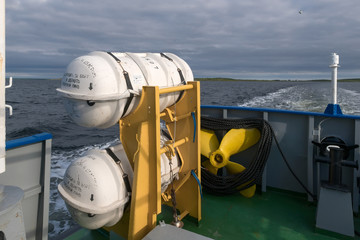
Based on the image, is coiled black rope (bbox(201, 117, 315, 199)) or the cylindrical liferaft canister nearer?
the cylindrical liferaft canister

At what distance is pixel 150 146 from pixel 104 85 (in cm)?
71

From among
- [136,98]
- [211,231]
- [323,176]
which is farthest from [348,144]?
[136,98]

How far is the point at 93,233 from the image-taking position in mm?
3107

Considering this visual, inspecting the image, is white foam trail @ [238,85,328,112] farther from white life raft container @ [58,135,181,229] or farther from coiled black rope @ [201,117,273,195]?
white life raft container @ [58,135,181,229]

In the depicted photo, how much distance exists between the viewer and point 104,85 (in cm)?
219

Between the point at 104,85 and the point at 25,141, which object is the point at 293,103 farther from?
the point at 25,141

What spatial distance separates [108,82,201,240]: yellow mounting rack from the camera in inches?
96.3

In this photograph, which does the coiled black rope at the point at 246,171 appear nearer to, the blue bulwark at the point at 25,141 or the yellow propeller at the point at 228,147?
the yellow propeller at the point at 228,147

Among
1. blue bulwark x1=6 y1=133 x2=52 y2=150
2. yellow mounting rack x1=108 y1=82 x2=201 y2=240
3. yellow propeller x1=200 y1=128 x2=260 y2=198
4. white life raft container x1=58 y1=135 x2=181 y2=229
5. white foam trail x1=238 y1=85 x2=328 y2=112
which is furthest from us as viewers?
white foam trail x1=238 y1=85 x2=328 y2=112

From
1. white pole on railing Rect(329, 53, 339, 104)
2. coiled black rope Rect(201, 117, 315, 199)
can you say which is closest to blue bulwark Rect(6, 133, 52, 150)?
coiled black rope Rect(201, 117, 315, 199)

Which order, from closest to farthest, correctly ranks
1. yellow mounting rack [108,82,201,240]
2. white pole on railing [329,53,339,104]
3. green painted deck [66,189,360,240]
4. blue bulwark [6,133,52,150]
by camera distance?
blue bulwark [6,133,52,150] → yellow mounting rack [108,82,201,240] → green painted deck [66,189,360,240] → white pole on railing [329,53,339,104]

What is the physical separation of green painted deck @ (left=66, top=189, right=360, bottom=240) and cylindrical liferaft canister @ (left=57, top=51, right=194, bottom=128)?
156 centimetres

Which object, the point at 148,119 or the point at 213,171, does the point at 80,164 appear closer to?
the point at 148,119

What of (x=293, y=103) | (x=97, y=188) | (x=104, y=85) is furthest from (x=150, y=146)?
(x=293, y=103)
